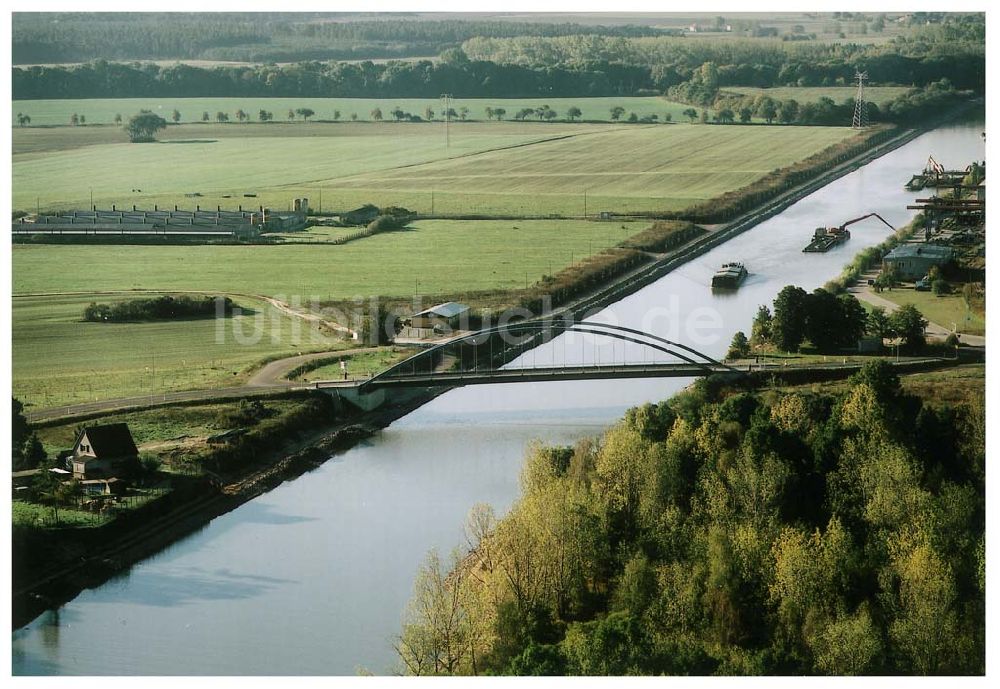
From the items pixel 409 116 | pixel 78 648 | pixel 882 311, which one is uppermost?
pixel 409 116

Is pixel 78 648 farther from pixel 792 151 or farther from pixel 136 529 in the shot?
pixel 792 151

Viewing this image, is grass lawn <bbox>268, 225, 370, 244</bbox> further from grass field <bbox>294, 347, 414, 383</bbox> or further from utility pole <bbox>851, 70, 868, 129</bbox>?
utility pole <bbox>851, 70, 868, 129</bbox>

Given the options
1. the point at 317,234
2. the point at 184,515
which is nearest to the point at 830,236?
the point at 317,234

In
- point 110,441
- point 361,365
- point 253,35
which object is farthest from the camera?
point 253,35

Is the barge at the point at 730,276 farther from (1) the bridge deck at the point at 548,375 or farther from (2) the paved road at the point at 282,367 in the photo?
(2) the paved road at the point at 282,367

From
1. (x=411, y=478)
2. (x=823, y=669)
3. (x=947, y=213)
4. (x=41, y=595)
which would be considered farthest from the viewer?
(x=947, y=213)

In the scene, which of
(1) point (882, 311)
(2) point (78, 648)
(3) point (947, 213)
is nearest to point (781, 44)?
(3) point (947, 213)

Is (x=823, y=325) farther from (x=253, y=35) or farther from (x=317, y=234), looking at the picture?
(x=253, y=35)
